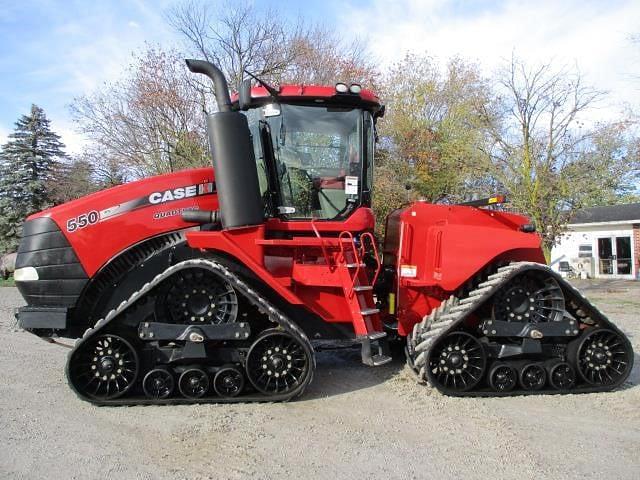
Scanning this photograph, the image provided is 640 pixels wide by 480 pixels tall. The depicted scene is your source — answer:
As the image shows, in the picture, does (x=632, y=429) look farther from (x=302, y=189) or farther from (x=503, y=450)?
(x=302, y=189)

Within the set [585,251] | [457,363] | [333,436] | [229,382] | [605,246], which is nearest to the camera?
[333,436]

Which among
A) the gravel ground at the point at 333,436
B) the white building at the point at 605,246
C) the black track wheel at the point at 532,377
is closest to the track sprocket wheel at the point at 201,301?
the gravel ground at the point at 333,436

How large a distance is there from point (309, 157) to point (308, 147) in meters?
0.10

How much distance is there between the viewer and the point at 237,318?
183 inches

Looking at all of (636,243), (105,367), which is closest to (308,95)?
(105,367)

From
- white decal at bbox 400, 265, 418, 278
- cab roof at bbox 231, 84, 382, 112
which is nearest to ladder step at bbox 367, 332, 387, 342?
white decal at bbox 400, 265, 418, 278

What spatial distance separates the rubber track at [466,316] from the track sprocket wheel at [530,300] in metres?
0.12

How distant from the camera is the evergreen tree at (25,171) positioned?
1117 inches

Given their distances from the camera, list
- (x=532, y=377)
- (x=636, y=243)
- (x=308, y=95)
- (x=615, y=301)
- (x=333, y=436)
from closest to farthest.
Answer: (x=333, y=436) → (x=532, y=377) → (x=308, y=95) → (x=615, y=301) → (x=636, y=243)

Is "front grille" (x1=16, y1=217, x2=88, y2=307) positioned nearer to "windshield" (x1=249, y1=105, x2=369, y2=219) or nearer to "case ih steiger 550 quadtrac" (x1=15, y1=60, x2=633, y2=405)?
"case ih steiger 550 quadtrac" (x1=15, y1=60, x2=633, y2=405)

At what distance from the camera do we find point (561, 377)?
4898mm

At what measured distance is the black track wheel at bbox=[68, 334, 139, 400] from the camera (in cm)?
440

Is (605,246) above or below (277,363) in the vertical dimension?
above

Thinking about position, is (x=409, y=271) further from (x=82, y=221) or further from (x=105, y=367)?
(x=82, y=221)
